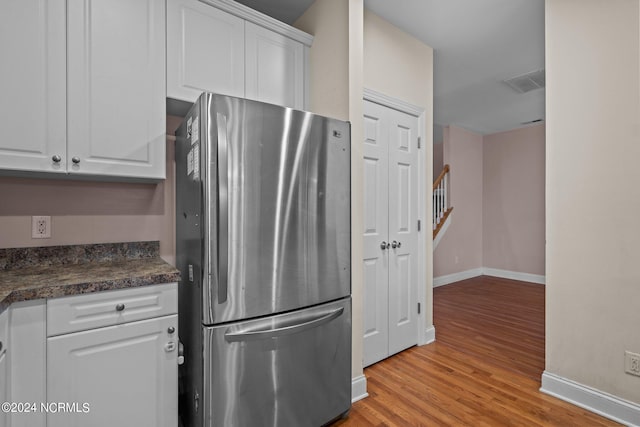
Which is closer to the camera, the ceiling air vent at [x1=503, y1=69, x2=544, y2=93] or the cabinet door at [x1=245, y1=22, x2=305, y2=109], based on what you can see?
the cabinet door at [x1=245, y1=22, x2=305, y2=109]

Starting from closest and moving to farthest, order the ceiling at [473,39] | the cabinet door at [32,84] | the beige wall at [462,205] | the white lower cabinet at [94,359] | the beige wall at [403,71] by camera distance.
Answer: the white lower cabinet at [94,359] < the cabinet door at [32,84] < the ceiling at [473,39] < the beige wall at [403,71] < the beige wall at [462,205]

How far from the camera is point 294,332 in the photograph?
160 cm

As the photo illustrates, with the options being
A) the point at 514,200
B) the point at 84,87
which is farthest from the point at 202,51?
the point at 514,200

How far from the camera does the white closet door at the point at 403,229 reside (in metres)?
2.74

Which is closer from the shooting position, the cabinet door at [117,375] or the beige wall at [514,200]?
the cabinet door at [117,375]

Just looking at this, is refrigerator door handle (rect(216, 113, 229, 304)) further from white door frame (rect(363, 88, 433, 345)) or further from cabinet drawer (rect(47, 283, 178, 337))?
white door frame (rect(363, 88, 433, 345))

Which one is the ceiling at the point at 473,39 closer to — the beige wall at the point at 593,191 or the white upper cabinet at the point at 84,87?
the beige wall at the point at 593,191

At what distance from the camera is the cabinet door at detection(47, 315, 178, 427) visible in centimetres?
124

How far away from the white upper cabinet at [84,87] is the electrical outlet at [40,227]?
0.29 meters

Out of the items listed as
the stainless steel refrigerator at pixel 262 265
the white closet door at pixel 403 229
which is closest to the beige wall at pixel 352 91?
the stainless steel refrigerator at pixel 262 265

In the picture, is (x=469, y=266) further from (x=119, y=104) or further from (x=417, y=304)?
(x=119, y=104)

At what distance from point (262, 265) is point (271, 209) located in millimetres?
279

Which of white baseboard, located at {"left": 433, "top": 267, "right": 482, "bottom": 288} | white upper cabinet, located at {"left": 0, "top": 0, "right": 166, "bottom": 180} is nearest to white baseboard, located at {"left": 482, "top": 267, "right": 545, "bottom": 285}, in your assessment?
white baseboard, located at {"left": 433, "top": 267, "right": 482, "bottom": 288}

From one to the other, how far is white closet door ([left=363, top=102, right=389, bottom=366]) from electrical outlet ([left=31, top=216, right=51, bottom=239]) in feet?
6.71
